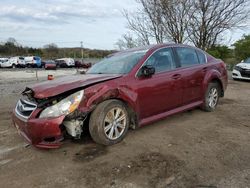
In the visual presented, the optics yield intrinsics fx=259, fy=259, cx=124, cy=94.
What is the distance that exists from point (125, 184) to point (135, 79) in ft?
6.08

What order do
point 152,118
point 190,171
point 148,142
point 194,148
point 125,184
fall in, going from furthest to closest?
point 152,118, point 148,142, point 194,148, point 190,171, point 125,184

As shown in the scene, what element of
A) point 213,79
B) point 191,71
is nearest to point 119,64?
point 191,71

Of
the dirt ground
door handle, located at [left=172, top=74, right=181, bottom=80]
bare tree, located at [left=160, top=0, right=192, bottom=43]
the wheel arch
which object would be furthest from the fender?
bare tree, located at [left=160, top=0, right=192, bottom=43]

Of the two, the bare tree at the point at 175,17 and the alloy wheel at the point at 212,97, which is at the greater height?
the bare tree at the point at 175,17

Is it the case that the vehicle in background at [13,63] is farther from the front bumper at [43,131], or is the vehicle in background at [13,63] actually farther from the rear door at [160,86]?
the front bumper at [43,131]

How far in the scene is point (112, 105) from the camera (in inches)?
155

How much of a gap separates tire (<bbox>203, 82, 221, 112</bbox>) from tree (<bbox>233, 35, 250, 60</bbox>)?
21.2m

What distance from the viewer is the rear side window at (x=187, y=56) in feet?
17.2

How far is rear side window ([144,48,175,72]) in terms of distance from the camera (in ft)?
15.3

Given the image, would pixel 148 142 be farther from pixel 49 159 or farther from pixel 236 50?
pixel 236 50

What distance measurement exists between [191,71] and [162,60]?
0.80m

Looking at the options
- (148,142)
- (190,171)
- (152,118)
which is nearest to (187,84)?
(152,118)

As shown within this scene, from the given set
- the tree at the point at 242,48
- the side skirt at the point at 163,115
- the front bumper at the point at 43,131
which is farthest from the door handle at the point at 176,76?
the tree at the point at 242,48

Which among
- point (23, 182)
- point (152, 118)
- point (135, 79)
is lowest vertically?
point (23, 182)
